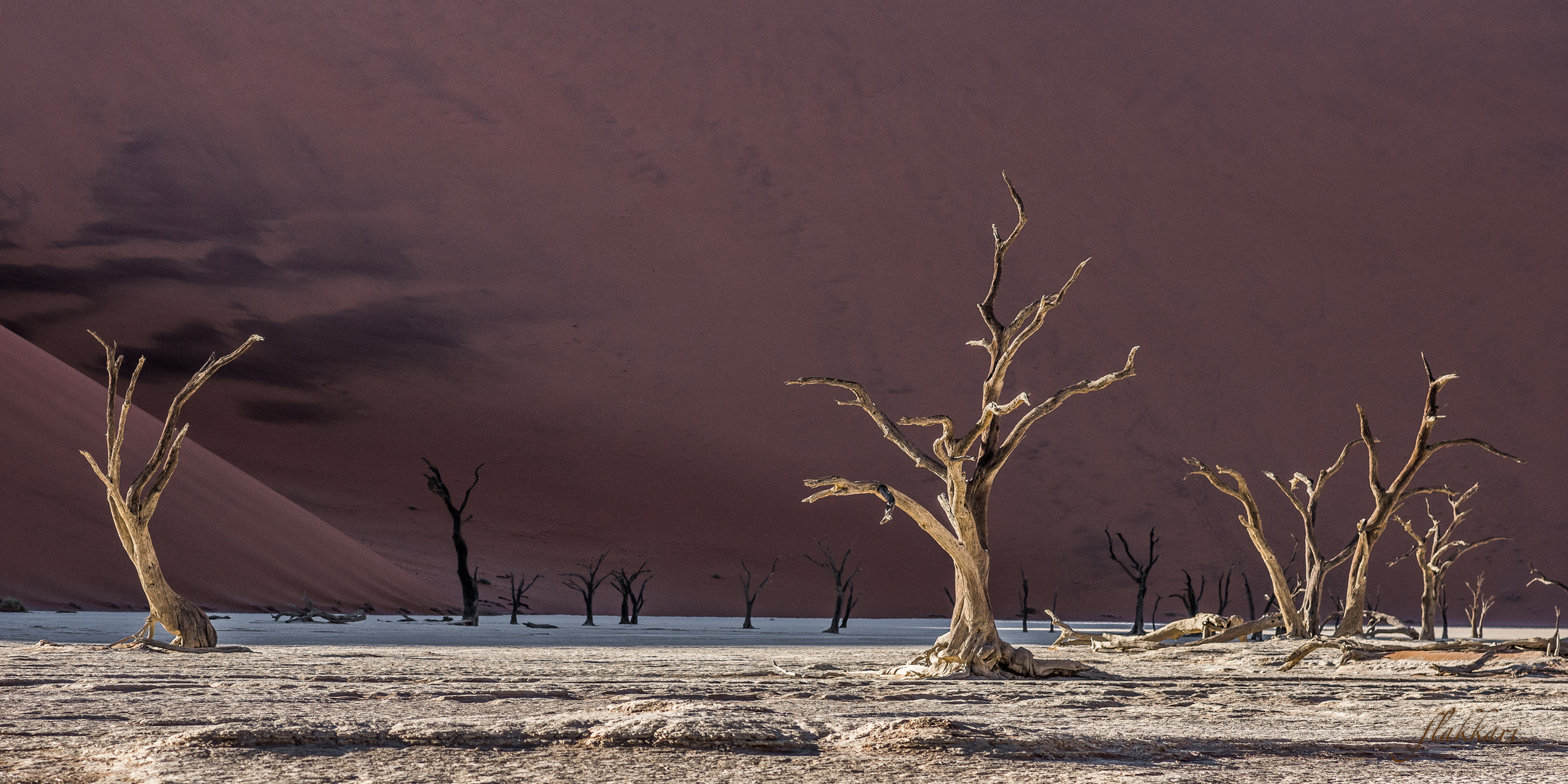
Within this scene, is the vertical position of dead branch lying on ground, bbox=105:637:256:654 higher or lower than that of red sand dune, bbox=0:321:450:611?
lower

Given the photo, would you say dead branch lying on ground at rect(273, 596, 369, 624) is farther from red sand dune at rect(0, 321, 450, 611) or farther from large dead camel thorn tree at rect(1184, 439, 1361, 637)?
large dead camel thorn tree at rect(1184, 439, 1361, 637)

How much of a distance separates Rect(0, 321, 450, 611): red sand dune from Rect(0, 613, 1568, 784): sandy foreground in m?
25.0

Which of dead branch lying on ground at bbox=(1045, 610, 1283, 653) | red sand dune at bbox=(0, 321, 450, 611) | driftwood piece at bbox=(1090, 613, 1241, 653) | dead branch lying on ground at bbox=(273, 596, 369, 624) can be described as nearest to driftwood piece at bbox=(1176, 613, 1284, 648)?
dead branch lying on ground at bbox=(1045, 610, 1283, 653)

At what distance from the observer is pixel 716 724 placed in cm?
514

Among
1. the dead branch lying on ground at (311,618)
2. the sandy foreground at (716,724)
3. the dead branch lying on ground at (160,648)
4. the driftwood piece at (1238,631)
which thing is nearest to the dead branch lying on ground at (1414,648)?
the sandy foreground at (716,724)

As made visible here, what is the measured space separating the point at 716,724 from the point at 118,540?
37.0 metres

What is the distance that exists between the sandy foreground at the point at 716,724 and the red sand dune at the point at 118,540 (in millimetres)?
24999

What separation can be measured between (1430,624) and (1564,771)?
25.3 meters

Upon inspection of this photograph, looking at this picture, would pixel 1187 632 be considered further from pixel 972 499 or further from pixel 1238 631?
pixel 972 499

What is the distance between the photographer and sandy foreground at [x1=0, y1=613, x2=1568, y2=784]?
4.18 meters

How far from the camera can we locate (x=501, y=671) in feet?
34.6

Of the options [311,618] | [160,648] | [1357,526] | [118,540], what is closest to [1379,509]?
[1357,526]

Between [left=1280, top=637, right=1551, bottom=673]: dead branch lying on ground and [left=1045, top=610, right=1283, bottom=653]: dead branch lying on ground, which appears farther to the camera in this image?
[left=1045, top=610, right=1283, bottom=653]: dead branch lying on ground

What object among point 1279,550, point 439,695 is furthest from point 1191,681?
point 1279,550
